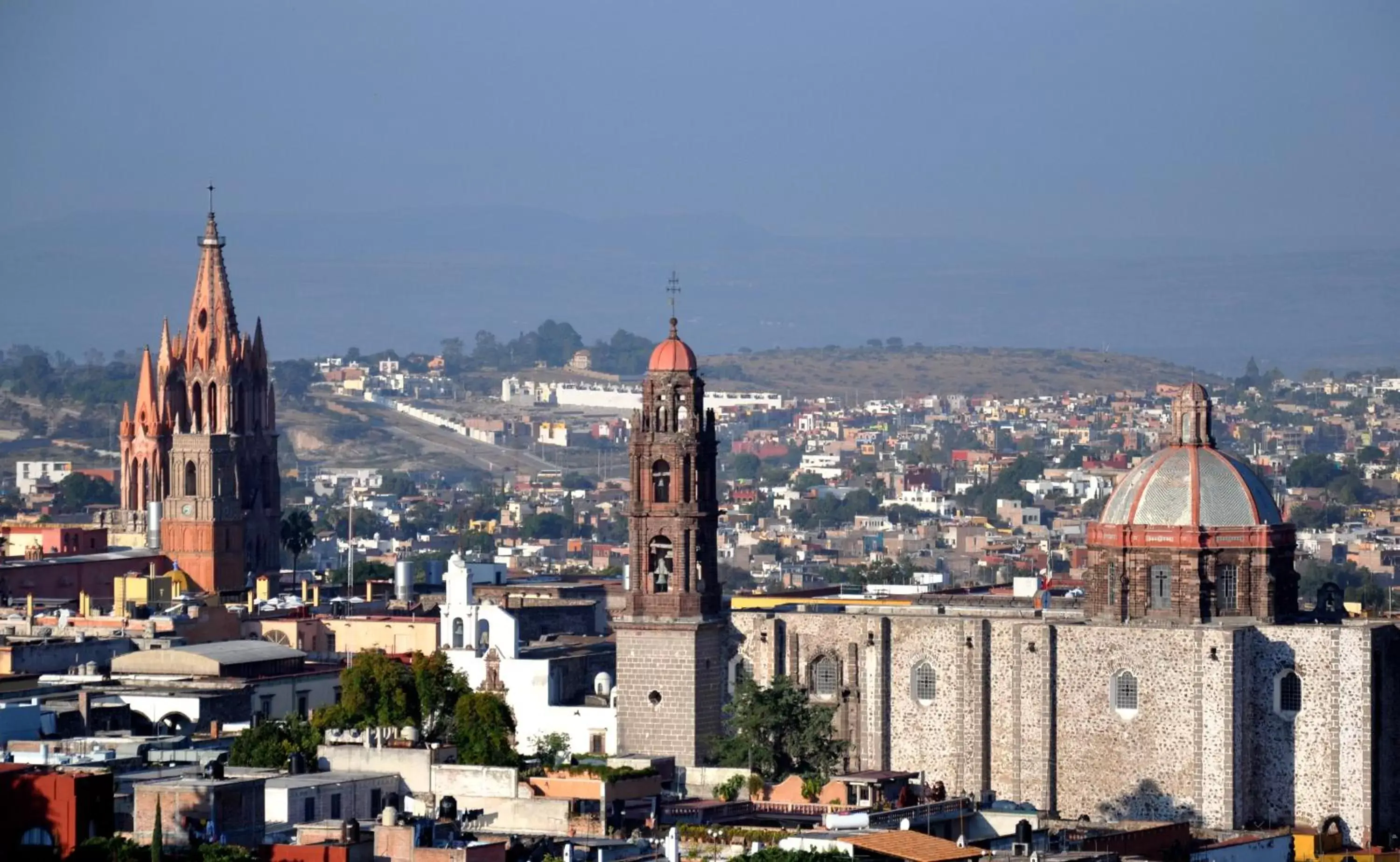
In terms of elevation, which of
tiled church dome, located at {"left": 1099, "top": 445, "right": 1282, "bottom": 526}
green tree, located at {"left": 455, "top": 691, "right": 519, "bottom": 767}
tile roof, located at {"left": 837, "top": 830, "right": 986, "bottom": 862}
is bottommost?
tile roof, located at {"left": 837, "top": 830, "right": 986, "bottom": 862}

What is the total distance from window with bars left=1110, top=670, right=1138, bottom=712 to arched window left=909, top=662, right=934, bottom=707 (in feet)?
11.2

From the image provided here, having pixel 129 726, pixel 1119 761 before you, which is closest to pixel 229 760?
pixel 129 726

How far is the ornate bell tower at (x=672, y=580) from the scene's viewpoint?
6875 cm

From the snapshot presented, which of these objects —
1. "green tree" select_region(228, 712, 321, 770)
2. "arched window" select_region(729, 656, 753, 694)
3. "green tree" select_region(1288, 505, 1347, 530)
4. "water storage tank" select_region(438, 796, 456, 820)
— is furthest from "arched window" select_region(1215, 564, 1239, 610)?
"green tree" select_region(1288, 505, 1347, 530)

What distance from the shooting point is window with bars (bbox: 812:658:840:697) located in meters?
70.4

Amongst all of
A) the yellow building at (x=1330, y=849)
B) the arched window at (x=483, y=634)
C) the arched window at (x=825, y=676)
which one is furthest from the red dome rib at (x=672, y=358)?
the yellow building at (x=1330, y=849)

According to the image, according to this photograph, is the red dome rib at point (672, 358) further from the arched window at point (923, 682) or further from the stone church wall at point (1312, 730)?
the stone church wall at point (1312, 730)

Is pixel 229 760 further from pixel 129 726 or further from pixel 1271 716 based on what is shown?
pixel 1271 716

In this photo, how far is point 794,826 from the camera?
179ft

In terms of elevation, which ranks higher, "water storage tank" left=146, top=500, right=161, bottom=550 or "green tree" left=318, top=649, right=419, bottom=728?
"water storage tank" left=146, top=500, right=161, bottom=550

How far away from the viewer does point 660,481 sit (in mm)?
70250

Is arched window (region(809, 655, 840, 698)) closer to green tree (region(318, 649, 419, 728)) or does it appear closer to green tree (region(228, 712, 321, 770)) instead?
green tree (region(318, 649, 419, 728))

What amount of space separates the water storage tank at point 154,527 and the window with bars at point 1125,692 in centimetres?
4621

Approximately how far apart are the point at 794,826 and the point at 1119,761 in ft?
47.1
